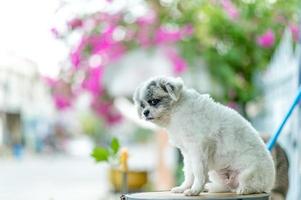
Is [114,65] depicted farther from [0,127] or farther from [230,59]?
[0,127]

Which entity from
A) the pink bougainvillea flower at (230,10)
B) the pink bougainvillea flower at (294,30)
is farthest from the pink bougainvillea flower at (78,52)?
the pink bougainvillea flower at (294,30)

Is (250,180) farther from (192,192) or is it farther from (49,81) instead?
(49,81)

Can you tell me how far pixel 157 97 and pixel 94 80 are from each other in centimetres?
618

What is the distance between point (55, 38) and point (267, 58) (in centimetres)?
240

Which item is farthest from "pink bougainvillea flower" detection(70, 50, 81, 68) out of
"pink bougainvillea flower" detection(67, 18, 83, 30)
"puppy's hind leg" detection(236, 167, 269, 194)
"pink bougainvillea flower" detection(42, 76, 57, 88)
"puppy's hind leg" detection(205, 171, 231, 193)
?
"puppy's hind leg" detection(236, 167, 269, 194)

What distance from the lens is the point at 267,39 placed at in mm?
7809

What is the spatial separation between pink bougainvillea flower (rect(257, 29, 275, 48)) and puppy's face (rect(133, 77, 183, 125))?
5564mm

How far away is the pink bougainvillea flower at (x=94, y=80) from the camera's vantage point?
8.43m

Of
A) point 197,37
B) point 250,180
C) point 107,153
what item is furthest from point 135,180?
point 250,180

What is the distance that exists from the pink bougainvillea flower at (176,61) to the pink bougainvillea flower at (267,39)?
34.3 inches

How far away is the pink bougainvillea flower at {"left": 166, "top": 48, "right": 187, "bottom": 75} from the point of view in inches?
309

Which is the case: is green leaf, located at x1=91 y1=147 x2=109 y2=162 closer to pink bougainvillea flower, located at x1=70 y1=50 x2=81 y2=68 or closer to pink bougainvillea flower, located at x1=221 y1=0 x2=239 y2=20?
pink bougainvillea flower, located at x1=221 y1=0 x2=239 y2=20

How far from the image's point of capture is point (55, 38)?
26.7 ft

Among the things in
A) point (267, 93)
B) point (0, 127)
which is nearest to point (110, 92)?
point (267, 93)
